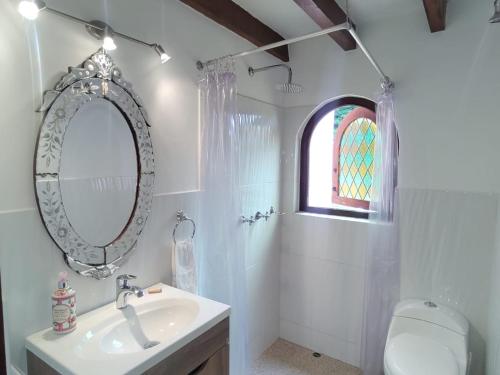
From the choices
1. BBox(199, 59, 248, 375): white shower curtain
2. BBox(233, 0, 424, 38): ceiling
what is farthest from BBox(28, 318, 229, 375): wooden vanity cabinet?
BBox(233, 0, 424, 38): ceiling

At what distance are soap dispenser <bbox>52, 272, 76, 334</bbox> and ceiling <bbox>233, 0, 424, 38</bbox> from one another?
5.88 feet

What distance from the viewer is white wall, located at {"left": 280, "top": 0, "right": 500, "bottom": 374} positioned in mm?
1803

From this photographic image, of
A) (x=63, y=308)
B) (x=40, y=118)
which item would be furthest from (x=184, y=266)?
(x=40, y=118)

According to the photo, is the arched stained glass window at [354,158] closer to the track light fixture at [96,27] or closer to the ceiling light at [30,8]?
the track light fixture at [96,27]

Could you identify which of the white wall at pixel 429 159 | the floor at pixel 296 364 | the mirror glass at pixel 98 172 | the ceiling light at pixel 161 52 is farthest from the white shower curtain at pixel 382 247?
the mirror glass at pixel 98 172

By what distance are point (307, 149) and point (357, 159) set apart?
1.37ft

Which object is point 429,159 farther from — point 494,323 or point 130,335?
point 130,335

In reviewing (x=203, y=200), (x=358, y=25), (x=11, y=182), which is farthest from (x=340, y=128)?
(x=11, y=182)

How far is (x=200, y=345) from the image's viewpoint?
1.25 metres

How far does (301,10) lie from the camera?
197 cm

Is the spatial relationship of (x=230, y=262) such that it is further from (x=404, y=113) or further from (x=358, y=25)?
(x=358, y=25)

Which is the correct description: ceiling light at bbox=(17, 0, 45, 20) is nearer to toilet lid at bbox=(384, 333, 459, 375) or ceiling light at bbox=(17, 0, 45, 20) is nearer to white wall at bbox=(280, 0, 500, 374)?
white wall at bbox=(280, 0, 500, 374)

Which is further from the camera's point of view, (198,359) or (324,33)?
(324,33)

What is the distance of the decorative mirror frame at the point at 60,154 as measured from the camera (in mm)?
1143
